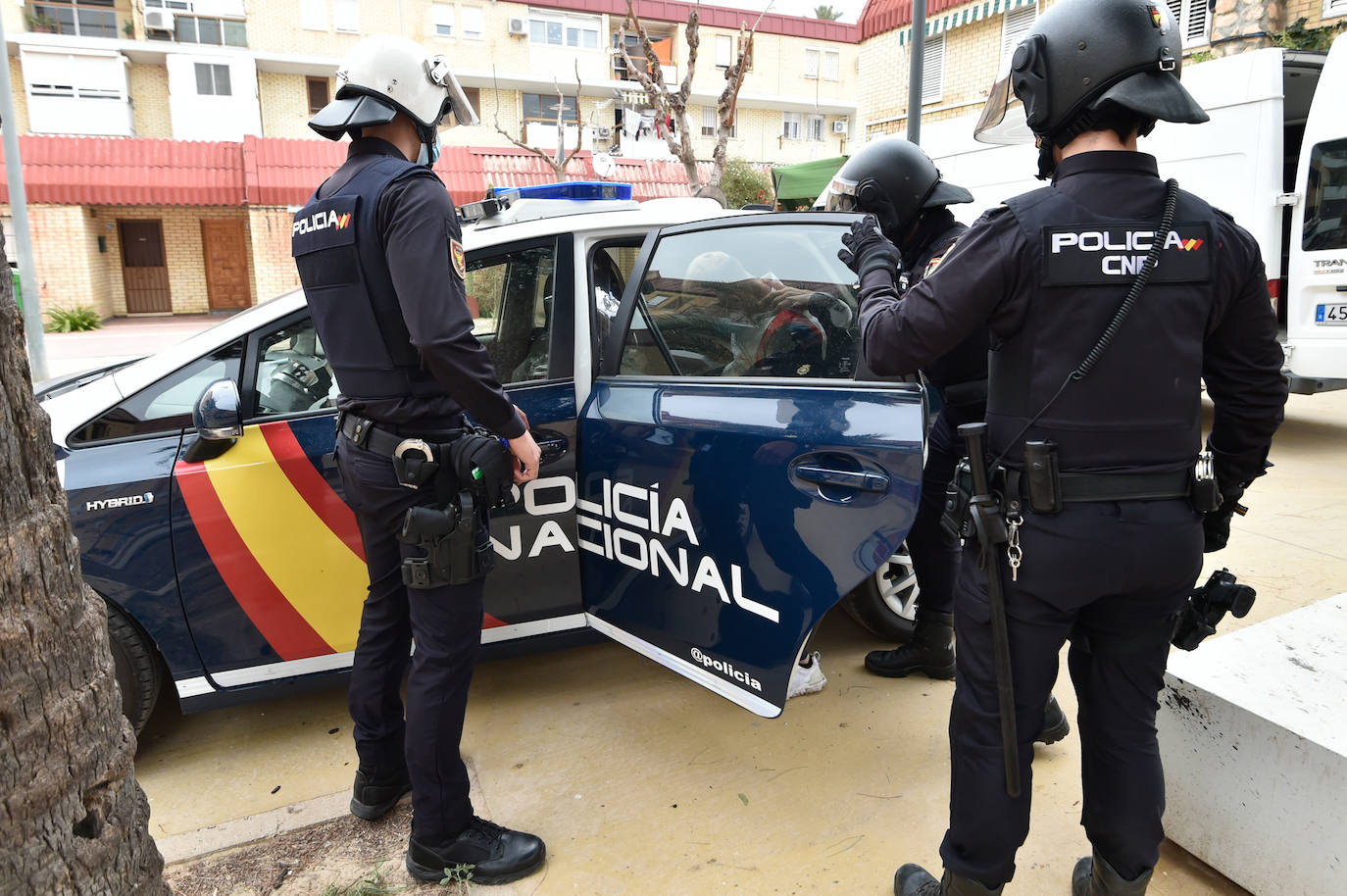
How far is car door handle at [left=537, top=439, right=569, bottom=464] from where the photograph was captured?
Result: 8.52ft

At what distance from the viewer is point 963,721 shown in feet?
5.85

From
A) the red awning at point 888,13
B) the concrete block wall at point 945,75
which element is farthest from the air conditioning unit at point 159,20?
the concrete block wall at point 945,75

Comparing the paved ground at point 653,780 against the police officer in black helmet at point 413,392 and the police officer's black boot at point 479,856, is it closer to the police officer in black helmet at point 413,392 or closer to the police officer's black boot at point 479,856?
the police officer's black boot at point 479,856

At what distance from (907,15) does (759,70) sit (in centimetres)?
1738

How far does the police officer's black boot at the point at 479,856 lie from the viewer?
7.12 feet

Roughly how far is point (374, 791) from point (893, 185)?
2.26 metres

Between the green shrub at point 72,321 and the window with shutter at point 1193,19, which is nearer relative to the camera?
the window with shutter at point 1193,19

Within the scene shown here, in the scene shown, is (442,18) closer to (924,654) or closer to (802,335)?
(802,335)

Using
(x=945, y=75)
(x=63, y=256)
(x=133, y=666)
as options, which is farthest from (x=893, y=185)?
(x=63, y=256)

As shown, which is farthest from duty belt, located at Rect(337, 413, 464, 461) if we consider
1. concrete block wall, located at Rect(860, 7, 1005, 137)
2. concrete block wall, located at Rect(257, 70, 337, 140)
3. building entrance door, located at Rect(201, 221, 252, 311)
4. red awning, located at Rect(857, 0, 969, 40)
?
concrete block wall, located at Rect(257, 70, 337, 140)

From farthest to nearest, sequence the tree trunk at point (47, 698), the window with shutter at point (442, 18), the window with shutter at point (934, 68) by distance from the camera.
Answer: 1. the window with shutter at point (442, 18)
2. the window with shutter at point (934, 68)
3. the tree trunk at point (47, 698)

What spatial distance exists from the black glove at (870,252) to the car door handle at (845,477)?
49 centimetres

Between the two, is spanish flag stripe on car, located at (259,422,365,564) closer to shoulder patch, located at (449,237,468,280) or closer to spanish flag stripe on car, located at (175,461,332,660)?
spanish flag stripe on car, located at (175,461,332,660)

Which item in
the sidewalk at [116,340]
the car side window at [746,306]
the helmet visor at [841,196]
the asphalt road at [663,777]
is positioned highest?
the helmet visor at [841,196]
